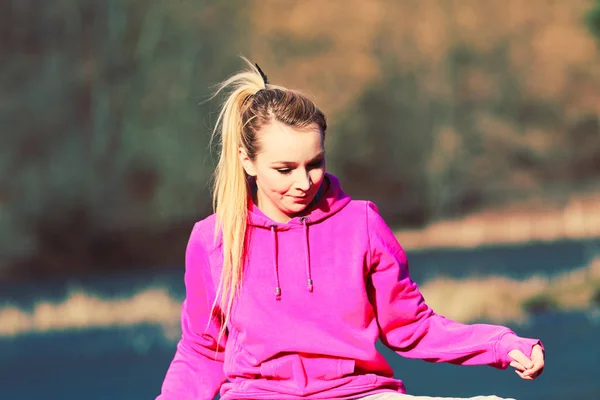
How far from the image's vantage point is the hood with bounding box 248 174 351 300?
8.23ft

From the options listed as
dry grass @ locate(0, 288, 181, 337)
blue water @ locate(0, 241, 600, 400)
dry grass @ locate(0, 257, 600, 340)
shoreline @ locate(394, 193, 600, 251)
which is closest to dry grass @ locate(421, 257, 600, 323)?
dry grass @ locate(0, 257, 600, 340)

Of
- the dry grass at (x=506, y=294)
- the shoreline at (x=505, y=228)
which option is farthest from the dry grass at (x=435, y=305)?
the shoreline at (x=505, y=228)

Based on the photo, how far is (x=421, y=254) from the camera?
8.96 metres

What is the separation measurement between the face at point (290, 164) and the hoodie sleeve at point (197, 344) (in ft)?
0.84

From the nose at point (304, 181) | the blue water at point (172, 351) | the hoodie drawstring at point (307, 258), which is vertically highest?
the nose at point (304, 181)

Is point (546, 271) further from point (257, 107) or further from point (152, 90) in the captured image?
point (257, 107)

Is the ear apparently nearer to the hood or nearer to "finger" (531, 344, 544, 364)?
the hood

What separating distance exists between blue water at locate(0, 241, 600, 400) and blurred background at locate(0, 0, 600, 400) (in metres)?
0.04

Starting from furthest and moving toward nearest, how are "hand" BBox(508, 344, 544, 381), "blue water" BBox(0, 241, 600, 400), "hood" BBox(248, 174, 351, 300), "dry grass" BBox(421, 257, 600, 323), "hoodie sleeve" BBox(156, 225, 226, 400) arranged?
1. "dry grass" BBox(421, 257, 600, 323)
2. "blue water" BBox(0, 241, 600, 400)
3. "hoodie sleeve" BBox(156, 225, 226, 400)
4. "hood" BBox(248, 174, 351, 300)
5. "hand" BBox(508, 344, 544, 381)

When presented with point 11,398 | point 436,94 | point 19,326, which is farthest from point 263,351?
point 436,94

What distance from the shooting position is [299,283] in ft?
8.16

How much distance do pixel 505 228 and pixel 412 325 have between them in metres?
6.70

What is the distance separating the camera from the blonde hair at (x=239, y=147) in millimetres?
2475

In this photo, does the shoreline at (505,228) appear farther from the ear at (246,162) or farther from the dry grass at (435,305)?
the ear at (246,162)
